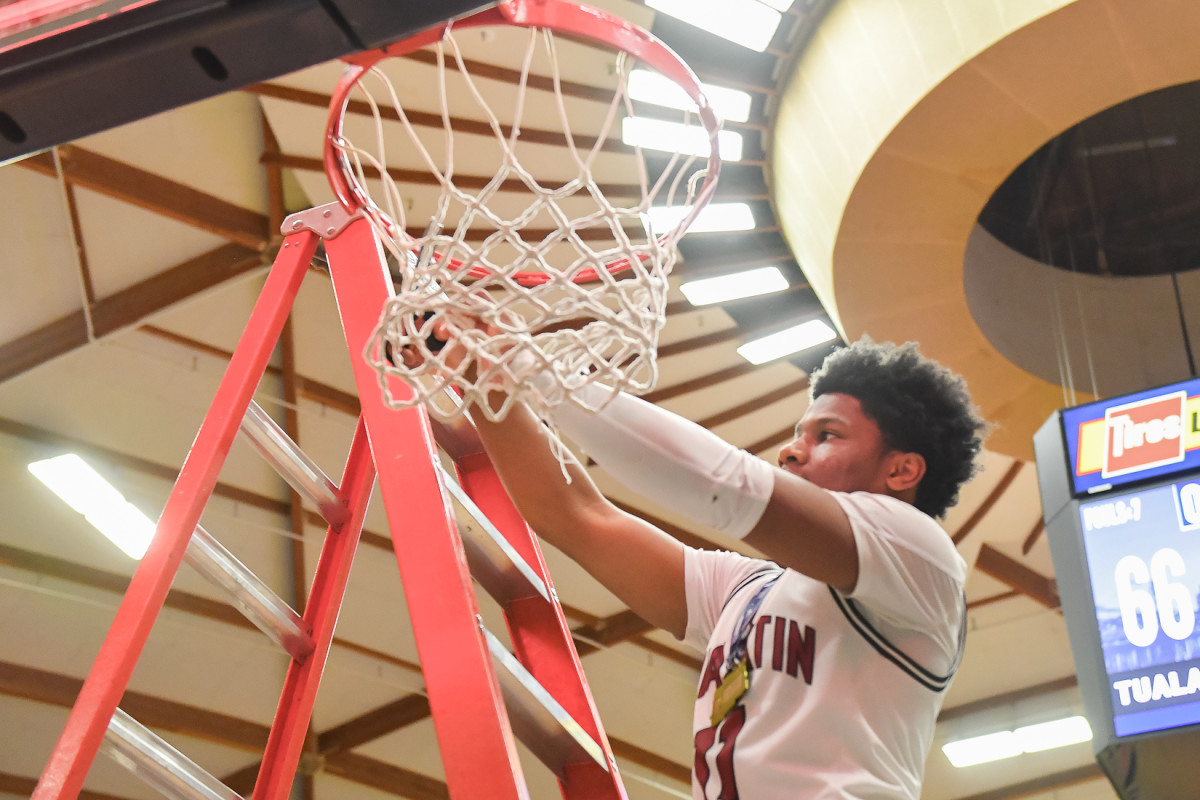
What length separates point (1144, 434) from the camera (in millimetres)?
5621

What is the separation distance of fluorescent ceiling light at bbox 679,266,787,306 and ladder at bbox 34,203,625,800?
4.79 meters

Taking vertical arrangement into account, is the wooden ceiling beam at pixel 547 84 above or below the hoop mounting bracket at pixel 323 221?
above

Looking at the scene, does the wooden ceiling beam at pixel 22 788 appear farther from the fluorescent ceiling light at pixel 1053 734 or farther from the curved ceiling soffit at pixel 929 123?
the fluorescent ceiling light at pixel 1053 734

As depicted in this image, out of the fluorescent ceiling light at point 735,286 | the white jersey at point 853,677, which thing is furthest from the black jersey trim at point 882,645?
the fluorescent ceiling light at point 735,286

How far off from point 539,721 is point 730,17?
4876 mm

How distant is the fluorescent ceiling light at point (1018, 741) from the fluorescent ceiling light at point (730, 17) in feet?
25.4

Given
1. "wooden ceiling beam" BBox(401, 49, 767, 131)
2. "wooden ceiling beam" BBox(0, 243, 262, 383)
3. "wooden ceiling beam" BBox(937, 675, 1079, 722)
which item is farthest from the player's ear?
"wooden ceiling beam" BBox(937, 675, 1079, 722)

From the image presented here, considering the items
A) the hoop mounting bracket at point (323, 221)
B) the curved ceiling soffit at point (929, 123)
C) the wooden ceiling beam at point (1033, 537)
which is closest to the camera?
the hoop mounting bracket at point (323, 221)

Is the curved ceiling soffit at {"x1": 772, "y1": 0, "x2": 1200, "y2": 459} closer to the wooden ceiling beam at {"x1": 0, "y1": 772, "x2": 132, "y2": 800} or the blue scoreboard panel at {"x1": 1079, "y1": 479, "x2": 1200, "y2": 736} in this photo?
the blue scoreboard panel at {"x1": 1079, "y1": 479, "x2": 1200, "y2": 736}

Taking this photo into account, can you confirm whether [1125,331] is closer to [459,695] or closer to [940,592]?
[940,592]

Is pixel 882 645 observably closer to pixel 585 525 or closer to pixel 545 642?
pixel 585 525

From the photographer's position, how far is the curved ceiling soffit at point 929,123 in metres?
5.65

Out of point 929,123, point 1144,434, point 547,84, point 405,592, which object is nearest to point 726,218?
point 547,84

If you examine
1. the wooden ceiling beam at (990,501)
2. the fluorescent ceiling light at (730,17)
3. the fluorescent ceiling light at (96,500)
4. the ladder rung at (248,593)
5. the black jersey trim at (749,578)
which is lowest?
the ladder rung at (248,593)
